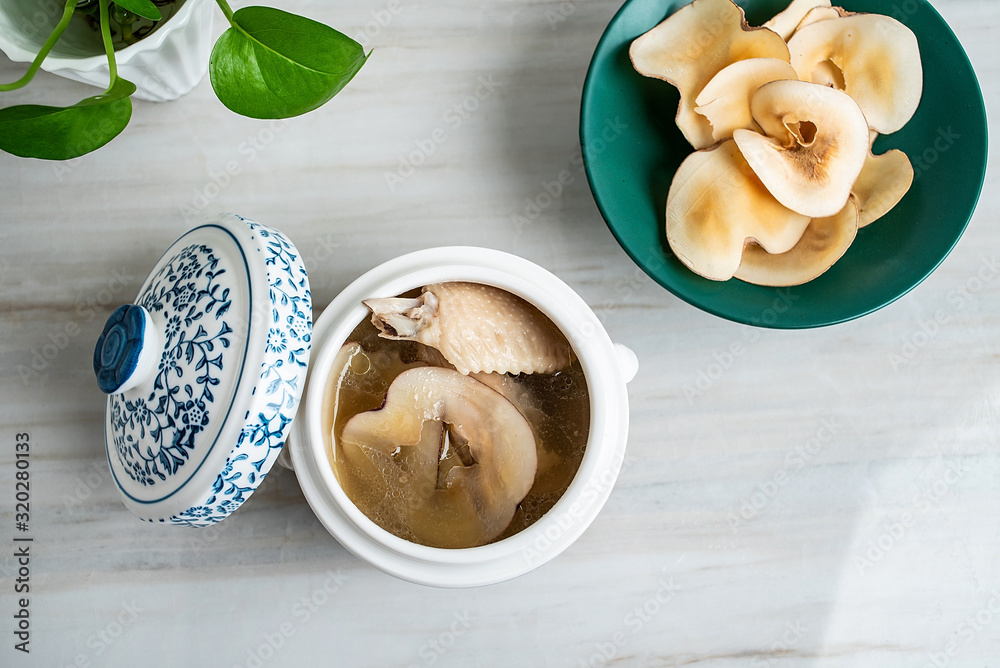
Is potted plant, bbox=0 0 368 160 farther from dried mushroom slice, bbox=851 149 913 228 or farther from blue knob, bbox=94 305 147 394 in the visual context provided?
dried mushroom slice, bbox=851 149 913 228

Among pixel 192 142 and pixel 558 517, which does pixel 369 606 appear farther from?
pixel 192 142

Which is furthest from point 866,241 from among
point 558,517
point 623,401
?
point 558,517

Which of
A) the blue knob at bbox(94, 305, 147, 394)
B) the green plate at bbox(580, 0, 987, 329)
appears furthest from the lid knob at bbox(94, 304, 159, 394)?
the green plate at bbox(580, 0, 987, 329)

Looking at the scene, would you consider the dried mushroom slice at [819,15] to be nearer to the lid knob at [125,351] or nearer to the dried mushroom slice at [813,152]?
the dried mushroom slice at [813,152]

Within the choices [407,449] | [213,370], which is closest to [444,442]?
[407,449]

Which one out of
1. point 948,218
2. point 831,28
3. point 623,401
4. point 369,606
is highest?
point 831,28

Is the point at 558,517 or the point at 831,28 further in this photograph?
the point at 831,28

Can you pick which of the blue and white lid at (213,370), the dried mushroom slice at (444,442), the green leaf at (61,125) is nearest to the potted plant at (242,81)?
the green leaf at (61,125)
